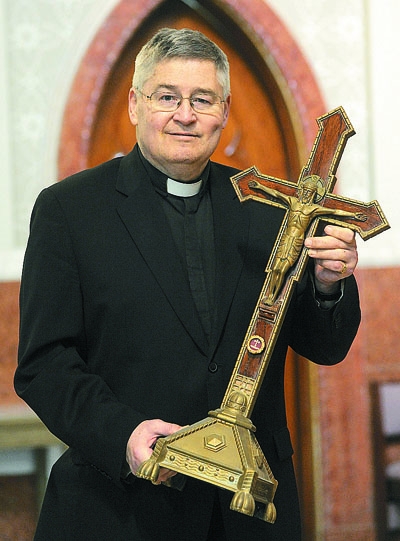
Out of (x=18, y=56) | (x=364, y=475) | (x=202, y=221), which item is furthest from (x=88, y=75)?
(x=364, y=475)

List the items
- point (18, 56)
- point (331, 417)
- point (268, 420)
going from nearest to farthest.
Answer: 1. point (268, 420)
2. point (18, 56)
3. point (331, 417)

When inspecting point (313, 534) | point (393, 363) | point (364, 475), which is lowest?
point (313, 534)

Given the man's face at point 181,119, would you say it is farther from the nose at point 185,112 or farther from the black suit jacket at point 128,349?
the black suit jacket at point 128,349

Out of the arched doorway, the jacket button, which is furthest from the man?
the arched doorway

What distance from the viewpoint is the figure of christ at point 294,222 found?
1846 millimetres

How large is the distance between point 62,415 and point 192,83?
0.76 m

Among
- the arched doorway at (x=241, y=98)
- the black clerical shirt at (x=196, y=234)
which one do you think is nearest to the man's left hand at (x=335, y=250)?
the black clerical shirt at (x=196, y=234)

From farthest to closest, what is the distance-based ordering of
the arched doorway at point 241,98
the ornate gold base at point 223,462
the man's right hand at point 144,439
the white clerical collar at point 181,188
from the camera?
the arched doorway at point 241,98, the white clerical collar at point 181,188, the man's right hand at point 144,439, the ornate gold base at point 223,462

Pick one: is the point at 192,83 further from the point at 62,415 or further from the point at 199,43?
the point at 62,415

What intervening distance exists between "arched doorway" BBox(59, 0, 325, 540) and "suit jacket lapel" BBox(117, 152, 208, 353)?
1.69m

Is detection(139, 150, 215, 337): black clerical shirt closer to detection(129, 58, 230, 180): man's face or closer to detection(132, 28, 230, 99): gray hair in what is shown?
detection(129, 58, 230, 180): man's face

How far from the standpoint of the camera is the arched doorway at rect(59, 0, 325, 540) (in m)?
3.73

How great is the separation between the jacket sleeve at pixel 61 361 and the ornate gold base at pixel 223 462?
0.15m

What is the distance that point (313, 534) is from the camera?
3.94 meters
